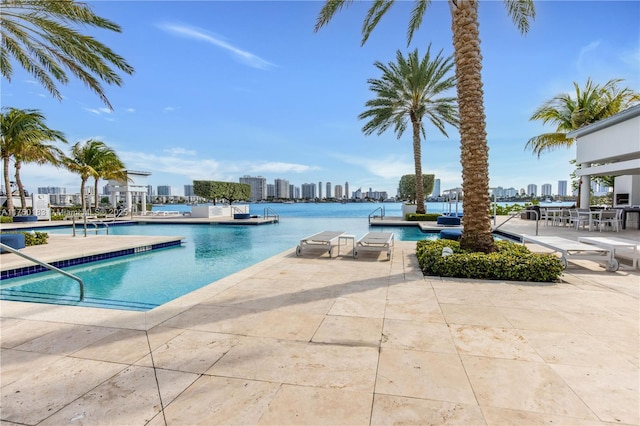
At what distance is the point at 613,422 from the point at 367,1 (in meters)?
10.3

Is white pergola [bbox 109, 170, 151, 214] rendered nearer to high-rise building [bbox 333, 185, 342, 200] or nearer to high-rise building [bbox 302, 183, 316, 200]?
high-rise building [bbox 302, 183, 316, 200]

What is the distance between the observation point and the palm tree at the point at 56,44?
683 centimetres

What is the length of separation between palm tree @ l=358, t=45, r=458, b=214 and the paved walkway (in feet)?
50.1

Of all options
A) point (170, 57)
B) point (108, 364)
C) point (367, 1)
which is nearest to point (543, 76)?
point (367, 1)

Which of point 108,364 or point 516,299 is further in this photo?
point 516,299

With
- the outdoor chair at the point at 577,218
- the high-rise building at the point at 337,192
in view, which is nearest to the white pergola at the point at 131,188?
the outdoor chair at the point at 577,218

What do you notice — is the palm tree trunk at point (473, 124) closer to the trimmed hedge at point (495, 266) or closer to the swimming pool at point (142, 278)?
the trimmed hedge at point (495, 266)

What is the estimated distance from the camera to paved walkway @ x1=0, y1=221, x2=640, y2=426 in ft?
7.36

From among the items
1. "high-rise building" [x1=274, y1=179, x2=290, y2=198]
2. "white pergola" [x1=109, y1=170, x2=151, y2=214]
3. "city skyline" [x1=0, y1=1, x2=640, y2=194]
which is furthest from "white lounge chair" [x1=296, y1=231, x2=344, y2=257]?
"high-rise building" [x1=274, y1=179, x2=290, y2=198]

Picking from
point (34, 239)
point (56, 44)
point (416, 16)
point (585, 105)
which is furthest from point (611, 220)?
point (34, 239)

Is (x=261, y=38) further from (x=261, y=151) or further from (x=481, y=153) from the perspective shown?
(x=261, y=151)

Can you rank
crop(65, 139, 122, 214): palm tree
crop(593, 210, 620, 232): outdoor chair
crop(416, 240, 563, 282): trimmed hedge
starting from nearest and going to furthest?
crop(416, 240, 563, 282): trimmed hedge
crop(593, 210, 620, 232): outdoor chair
crop(65, 139, 122, 214): palm tree

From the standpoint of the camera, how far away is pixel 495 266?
19.4 ft

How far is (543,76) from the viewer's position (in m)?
12.2
